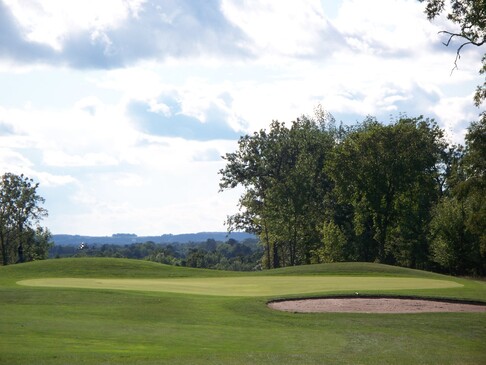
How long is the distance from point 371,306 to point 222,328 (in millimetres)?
10658

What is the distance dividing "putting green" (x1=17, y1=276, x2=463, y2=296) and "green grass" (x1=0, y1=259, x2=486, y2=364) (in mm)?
116

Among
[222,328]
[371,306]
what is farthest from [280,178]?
[222,328]

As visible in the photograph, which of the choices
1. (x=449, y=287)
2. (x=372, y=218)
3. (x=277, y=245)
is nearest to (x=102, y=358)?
(x=449, y=287)

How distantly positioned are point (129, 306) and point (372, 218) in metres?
61.0

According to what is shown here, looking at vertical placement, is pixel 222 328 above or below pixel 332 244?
below

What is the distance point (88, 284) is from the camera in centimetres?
4094

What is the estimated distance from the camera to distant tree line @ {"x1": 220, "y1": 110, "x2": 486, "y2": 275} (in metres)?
79.1

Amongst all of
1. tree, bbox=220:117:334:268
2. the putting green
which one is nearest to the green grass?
the putting green

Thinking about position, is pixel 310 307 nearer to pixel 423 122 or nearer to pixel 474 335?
pixel 474 335

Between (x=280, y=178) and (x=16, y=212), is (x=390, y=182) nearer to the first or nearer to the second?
(x=280, y=178)

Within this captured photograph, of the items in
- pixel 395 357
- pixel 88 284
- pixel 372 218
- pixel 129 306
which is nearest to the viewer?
pixel 395 357

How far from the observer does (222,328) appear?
2505 cm

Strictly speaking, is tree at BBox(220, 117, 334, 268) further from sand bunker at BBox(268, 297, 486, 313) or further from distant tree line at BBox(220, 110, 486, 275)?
sand bunker at BBox(268, 297, 486, 313)

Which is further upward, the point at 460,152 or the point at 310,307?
the point at 460,152
